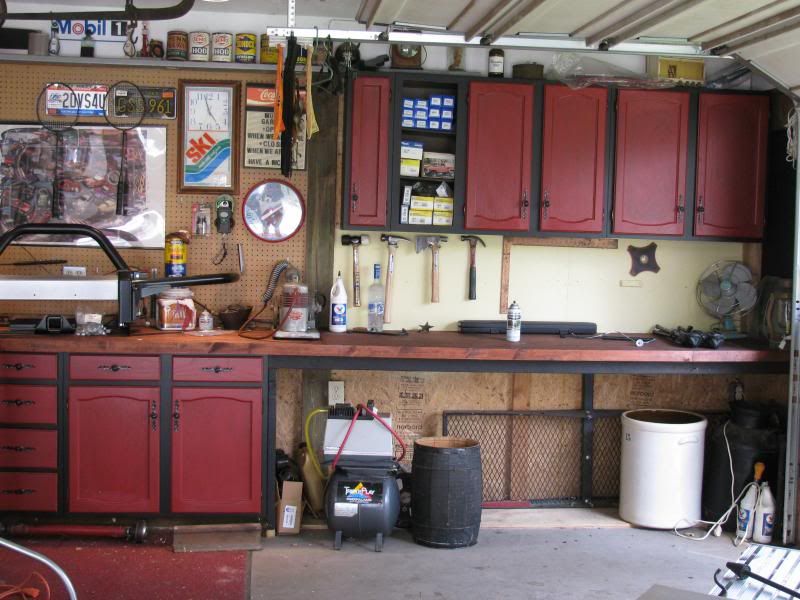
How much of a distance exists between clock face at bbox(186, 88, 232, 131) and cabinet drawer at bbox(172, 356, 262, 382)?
4.36ft

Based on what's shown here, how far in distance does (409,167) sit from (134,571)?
2.37m

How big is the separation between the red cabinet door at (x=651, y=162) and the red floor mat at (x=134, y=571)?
103 inches

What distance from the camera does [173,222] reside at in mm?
4730

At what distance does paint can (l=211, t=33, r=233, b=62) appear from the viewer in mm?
4648

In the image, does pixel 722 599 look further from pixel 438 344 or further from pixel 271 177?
pixel 271 177

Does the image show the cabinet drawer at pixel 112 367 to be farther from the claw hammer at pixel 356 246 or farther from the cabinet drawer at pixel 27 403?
the claw hammer at pixel 356 246

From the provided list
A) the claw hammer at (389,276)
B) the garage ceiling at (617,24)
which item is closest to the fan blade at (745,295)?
the garage ceiling at (617,24)

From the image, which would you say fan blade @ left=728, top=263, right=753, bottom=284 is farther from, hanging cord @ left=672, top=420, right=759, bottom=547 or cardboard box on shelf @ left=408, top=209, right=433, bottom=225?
cardboard box on shelf @ left=408, top=209, right=433, bottom=225

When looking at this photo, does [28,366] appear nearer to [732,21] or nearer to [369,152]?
[369,152]

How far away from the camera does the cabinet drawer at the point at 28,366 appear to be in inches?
163

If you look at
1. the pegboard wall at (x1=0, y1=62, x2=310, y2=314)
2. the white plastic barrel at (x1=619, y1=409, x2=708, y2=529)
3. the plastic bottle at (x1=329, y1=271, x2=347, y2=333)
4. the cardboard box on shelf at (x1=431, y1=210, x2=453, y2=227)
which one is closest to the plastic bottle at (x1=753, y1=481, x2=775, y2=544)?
the white plastic barrel at (x1=619, y1=409, x2=708, y2=529)

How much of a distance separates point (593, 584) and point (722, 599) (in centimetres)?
172

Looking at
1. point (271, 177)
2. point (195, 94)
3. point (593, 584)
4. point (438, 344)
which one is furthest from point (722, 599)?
point (195, 94)

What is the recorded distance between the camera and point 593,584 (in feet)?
12.7
